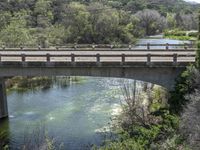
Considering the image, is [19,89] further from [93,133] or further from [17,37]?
[93,133]

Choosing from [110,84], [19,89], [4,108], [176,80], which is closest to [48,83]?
[19,89]

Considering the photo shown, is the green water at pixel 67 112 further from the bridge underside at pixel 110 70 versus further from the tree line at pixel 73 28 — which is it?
the tree line at pixel 73 28

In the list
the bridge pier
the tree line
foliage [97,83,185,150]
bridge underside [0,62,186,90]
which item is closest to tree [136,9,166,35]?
the tree line

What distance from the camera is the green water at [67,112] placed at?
1215 inches

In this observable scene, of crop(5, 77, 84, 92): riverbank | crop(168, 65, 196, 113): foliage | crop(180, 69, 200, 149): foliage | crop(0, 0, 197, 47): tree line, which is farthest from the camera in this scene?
crop(0, 0, 197, 47): tree line

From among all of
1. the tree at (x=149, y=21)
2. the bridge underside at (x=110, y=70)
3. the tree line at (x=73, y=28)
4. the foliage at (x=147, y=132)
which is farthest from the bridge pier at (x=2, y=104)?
the tree at (x=149, y=21)

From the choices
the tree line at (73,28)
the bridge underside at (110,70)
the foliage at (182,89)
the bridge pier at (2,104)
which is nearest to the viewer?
the foliage at (182,89)

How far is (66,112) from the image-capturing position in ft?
121

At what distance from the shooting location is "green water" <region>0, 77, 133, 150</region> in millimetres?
30859

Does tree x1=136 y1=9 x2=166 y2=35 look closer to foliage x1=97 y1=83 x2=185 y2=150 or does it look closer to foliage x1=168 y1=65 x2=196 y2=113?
foliage x1=97 y1=83 x2=185 y2=150

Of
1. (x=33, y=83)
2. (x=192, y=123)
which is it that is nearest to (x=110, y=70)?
(x=192, y=123)

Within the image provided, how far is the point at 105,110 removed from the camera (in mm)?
37719

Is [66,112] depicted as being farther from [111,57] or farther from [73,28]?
[73,28]

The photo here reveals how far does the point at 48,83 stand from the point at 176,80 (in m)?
25.1
